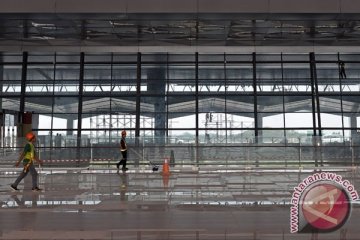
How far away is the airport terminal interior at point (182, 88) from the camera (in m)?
20.0

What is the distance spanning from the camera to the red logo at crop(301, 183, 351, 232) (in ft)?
18.7

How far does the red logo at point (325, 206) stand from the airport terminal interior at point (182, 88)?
7.63 metres

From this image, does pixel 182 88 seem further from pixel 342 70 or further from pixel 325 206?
pixel 325 206

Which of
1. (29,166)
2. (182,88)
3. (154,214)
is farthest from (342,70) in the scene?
(154,214)

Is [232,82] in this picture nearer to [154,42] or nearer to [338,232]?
[154,42]

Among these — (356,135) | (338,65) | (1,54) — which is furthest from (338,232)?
(1,54)

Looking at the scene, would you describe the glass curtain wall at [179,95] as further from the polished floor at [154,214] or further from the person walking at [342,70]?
the polished floor at [154,214]

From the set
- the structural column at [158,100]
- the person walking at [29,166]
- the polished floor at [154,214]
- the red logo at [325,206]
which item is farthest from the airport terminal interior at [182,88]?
the red logo at [325,206]

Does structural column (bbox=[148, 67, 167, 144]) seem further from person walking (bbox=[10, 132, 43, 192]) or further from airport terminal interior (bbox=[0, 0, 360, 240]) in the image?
person walking (bbox=[10, 132, 43, 192])

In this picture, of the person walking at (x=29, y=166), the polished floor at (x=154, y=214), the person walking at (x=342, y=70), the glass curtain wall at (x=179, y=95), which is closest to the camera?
the polished floor at (x=154, y=214)

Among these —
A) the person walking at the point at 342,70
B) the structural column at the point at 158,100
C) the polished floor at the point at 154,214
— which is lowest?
the polished floor at the point at 154,214

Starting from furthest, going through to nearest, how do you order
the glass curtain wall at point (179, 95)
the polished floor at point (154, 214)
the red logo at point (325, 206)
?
the glass curtain wall at point (179, 95) < the polished floor at point (154, 214) < the red logo at point (325, 206)

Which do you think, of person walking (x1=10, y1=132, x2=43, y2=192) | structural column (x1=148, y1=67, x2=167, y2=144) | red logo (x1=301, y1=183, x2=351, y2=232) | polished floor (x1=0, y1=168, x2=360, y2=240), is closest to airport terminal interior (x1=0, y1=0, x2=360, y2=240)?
structural column (x1=148, y1=67, x2=167, y2=144)

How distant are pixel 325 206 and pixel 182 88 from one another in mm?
19892
